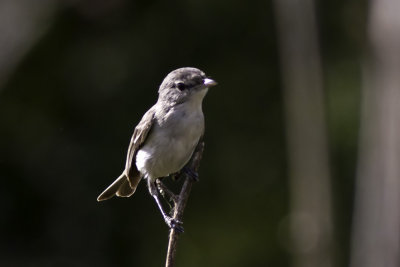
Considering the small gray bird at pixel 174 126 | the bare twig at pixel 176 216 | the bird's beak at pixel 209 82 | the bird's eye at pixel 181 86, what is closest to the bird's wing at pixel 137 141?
the small gray bird at pixel 174 126

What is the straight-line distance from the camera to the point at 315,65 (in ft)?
15.7

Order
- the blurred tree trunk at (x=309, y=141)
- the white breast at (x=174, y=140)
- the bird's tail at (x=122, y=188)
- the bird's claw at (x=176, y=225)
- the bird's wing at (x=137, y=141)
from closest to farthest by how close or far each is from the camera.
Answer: the bird's claw at (x=176, y=225), the blurred tree trunk at (x=309, y=141), the white breast at (x=174, y=140), the bird's wing at (x=137, y=141), the bird's tail at (x=122, y=188)

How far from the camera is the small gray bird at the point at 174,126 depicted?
19.4 feet

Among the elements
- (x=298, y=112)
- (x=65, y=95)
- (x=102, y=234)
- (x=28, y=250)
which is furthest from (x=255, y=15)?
(x=298, y=112)

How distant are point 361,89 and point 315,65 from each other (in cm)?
473

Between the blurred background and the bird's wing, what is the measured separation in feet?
9.24

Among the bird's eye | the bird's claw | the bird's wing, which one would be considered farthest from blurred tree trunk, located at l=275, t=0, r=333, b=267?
the bird's wing

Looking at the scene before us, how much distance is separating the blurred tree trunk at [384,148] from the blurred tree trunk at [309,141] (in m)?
0.22

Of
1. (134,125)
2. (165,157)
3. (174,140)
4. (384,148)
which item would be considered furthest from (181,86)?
(134,125)

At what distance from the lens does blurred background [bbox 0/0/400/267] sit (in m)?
9.48

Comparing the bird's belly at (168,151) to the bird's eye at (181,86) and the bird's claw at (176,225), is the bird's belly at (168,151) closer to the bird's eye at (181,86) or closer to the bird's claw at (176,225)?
the bird's eye at (181,86)

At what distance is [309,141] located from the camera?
488cm

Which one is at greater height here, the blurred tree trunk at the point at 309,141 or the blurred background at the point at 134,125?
the blurred tree trunk at the point at 309,141

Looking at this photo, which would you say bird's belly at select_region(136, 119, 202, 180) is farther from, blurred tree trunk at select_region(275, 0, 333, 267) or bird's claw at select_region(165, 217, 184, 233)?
blurred tree trunk at select_region(275, 0, 333, 267)
